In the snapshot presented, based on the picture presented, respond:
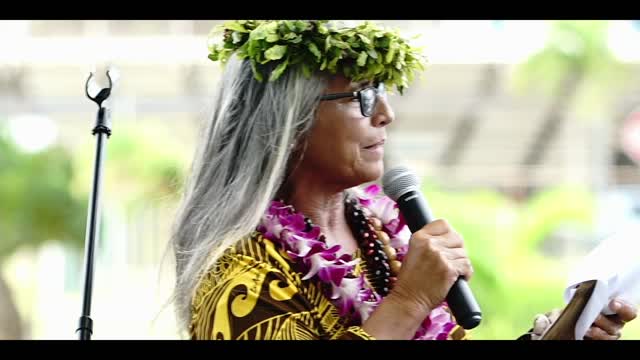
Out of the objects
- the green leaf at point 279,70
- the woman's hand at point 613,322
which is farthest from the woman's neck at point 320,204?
the woman's hand at point 613,322

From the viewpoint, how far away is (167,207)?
266 cm

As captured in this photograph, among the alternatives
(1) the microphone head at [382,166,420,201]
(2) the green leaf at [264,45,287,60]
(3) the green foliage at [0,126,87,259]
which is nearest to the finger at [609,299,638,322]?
(1) the microphone head at [382,166,420,201]

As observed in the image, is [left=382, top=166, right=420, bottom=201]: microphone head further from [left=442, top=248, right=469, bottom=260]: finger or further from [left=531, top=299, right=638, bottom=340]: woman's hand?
[left=531, top=299, right=638, bottom=340]: woman's hand

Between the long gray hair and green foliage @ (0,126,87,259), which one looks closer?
the long gray hair

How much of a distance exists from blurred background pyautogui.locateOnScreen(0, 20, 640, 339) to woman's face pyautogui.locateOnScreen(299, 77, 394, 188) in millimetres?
13681

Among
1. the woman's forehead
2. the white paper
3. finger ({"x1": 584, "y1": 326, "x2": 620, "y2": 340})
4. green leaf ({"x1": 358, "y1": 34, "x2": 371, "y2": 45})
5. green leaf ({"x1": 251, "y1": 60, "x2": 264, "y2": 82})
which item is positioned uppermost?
green leaf ({"x1": 358, "y1": 34, "x2": 371, "y2": 45})

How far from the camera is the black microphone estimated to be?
213 cm

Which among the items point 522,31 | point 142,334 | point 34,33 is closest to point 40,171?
point 142,334

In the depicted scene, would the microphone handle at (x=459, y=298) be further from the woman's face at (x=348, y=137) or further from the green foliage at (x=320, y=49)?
the green foliage at (x=320, y=49)

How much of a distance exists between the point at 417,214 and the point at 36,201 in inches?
637

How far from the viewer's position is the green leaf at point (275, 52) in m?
2.33

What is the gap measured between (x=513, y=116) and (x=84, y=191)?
9.67 metres

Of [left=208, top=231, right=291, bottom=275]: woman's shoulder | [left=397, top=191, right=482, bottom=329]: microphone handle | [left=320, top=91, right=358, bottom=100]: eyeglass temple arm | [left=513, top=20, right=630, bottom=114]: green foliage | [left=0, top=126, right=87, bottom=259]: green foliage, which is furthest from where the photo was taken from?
[left=513, top=20, right=630, bottom=114]: green foliage
